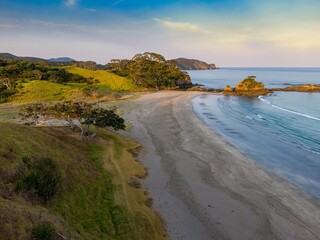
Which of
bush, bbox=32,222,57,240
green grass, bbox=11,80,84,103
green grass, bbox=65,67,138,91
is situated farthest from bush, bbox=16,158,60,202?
green grass, bbox=65,67,138,91

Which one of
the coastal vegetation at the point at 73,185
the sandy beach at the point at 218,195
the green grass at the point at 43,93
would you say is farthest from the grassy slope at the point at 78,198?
the green grass at the point at 43,93

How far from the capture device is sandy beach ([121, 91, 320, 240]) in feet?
56.2

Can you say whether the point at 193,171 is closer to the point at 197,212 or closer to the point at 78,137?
the point at 197,212

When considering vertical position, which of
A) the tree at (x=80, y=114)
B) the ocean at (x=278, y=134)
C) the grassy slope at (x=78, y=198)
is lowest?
the ocean at (x=278, y=134)

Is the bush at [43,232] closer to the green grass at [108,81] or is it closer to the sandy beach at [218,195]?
the sandy beach at [218,195]

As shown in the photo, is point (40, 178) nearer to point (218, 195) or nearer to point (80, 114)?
Answer: point (218, 195)

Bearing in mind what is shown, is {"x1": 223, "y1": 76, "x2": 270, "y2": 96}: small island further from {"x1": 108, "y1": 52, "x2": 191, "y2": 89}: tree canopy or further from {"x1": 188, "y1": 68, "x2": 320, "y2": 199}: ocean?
{"x1": 188, "y1": 68, "x2": 320, "y2": 199}: ocean

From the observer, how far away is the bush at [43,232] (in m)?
10.9

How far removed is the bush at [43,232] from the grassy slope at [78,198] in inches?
12.0

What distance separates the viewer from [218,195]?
69.8 ft

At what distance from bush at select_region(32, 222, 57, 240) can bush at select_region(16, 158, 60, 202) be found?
3.83 meters

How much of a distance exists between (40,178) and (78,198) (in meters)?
2.65

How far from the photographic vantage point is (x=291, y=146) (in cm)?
3628

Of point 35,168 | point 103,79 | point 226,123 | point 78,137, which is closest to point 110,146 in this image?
point 78,137
